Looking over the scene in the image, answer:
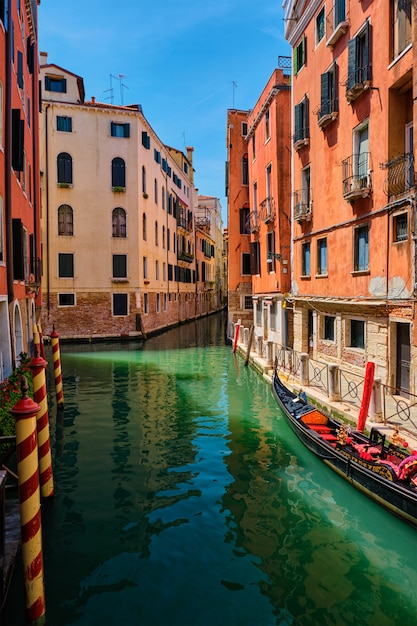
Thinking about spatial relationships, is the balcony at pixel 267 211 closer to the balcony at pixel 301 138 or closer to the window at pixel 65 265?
the balcony at pixel 301 138

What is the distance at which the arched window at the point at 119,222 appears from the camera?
26797 mm

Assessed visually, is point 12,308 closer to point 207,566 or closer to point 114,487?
point 114,487

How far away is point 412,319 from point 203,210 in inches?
1923

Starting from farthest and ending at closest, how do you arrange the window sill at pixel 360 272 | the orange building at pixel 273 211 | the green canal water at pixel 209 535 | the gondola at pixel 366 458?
the orange building at pixel 273 211, the window sill at pixel 360 272, the gondola at pixel 366 458, the green canal water at pixel 209 535

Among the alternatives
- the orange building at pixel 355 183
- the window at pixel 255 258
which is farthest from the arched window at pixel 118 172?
the orange building at pixel 355 183

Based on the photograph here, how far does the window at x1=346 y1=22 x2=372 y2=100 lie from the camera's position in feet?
36.0

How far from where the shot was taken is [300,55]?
52.2 feet

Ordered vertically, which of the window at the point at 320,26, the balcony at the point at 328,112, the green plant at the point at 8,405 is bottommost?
the green plant at the point at 8,405

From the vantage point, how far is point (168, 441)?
371 inches

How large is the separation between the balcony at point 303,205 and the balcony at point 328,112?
2.52m

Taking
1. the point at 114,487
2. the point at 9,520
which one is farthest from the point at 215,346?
the point at 9,520

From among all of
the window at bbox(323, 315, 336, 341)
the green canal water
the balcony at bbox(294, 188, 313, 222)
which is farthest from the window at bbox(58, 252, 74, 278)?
the green canal water

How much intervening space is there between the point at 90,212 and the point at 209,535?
23.3 meters

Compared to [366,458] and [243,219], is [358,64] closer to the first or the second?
[366,458]
